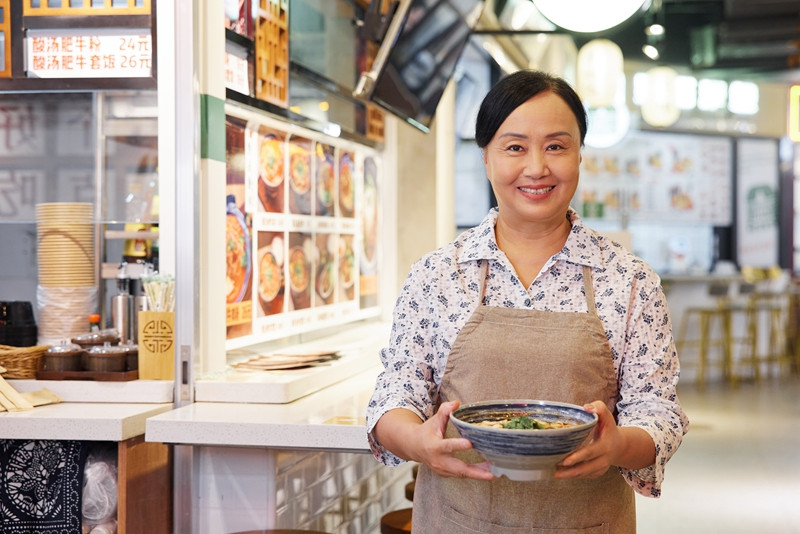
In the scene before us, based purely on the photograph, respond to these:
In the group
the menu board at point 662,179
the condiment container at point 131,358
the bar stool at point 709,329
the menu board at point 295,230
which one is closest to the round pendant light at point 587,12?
the menu board at point 295,230

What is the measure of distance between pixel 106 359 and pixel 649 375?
1.89 metres

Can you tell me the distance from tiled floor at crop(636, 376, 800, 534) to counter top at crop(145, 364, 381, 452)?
258 cm

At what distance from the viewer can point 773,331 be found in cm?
1109

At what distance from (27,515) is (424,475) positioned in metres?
1.44

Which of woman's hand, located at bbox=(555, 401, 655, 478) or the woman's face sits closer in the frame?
woman's hand, located at bbox=(555, 401, 655, 478)

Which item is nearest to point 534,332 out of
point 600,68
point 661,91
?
point 600,68

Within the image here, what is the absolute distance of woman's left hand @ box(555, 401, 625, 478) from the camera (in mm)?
1391

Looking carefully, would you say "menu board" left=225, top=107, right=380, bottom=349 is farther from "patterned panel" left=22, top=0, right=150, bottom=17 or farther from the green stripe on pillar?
"patterned panel" left=22, top=0, right=150, bottom=17

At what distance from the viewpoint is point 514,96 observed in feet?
5.40

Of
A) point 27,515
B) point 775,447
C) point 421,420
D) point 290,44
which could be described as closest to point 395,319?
point 421,420

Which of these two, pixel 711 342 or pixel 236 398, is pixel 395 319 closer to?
pixel 236 398

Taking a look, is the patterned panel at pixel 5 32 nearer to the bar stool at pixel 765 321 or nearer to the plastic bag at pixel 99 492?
the plastic bag at pixel 99 492

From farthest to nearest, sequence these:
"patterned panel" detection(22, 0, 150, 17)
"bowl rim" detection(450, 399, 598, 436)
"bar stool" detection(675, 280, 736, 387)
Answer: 1. "bar stool" detection(675, 280, 736, 387)
2. "patterned panel" detection(22, 0, 150, 17)
3. "bowl rim" detection(450, 399, 598, 436)

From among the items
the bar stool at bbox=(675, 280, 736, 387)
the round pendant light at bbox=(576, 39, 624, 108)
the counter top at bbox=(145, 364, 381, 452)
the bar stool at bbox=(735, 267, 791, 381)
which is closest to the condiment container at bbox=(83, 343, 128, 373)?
the counter top at bbox=(145, 364, 381, 452)
